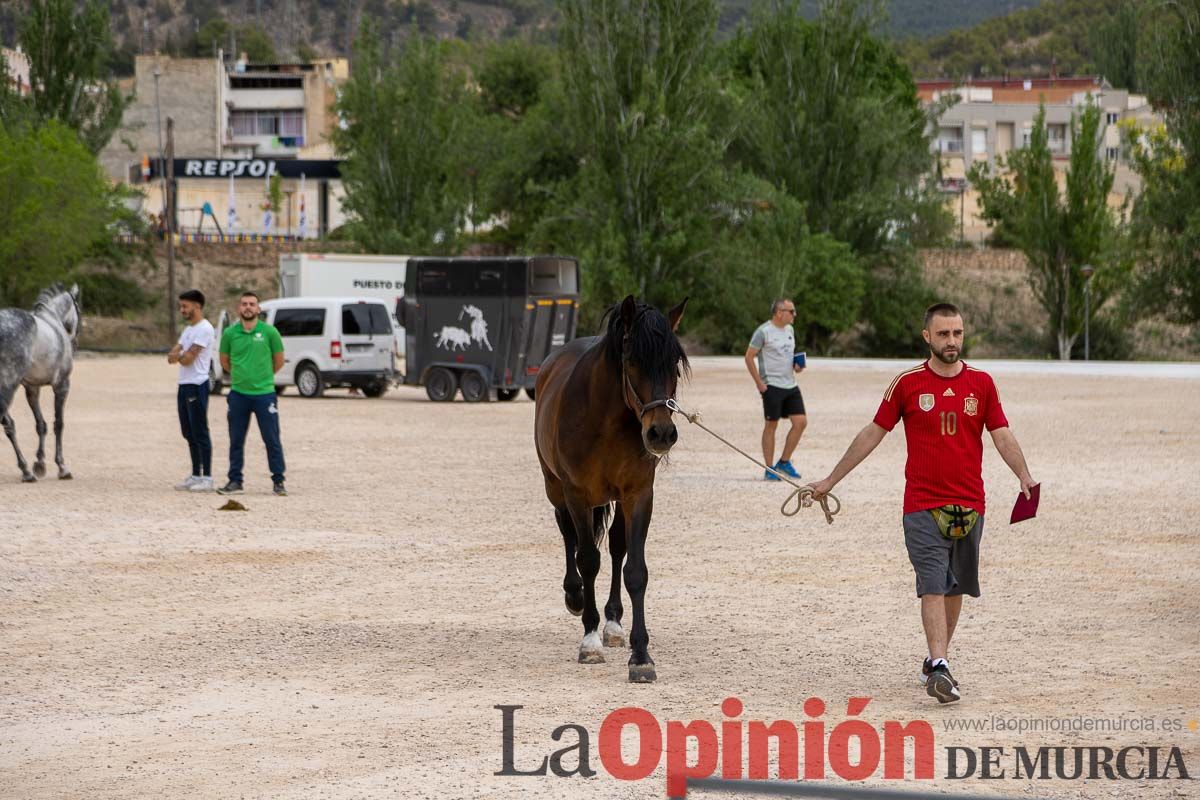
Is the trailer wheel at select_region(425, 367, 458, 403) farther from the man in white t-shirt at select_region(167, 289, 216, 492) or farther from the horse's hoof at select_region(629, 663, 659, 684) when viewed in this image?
the horse's hoof at select_region(629, 663, 659, 684)

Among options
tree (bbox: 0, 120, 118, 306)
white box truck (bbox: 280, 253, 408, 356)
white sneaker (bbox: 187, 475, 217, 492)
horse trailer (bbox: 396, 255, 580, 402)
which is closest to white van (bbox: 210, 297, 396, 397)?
horse trailer (bbox: 396, 255, 580, 402)

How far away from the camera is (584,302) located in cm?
5488

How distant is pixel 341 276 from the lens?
46.2 metres

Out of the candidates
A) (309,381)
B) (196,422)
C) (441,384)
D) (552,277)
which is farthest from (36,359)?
(309,381)

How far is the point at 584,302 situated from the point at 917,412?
156ft

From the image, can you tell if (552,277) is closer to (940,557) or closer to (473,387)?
(473,387)

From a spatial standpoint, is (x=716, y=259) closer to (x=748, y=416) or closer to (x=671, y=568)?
(x=748, y=416)

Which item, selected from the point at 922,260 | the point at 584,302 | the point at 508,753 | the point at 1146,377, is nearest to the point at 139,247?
the point at 584,302

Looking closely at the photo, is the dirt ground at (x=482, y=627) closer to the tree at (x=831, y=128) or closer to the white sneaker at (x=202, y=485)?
the white sneaker at (x=202, y=485)

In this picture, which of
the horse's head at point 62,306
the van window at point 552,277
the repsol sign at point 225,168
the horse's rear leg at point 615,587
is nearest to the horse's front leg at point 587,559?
the horse's rear leg at point 615,587

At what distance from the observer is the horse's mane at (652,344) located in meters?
8.11

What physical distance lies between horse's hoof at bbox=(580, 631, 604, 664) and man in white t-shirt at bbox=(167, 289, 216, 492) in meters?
9.09

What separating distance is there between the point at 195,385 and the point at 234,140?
107363 millimetres

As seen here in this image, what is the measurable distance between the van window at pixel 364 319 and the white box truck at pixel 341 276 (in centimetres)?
993
